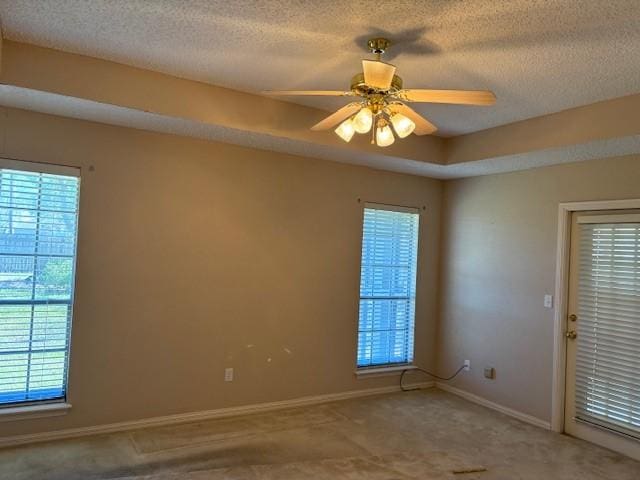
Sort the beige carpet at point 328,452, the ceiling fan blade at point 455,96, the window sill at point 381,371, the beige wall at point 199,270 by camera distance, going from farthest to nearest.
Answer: the window sill at point 381,371, the beige wall at point 199,270, the beige carpet at point 328,452, the ceiling fan blade at point 455,96

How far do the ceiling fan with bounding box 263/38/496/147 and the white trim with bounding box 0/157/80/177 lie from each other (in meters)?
1.84

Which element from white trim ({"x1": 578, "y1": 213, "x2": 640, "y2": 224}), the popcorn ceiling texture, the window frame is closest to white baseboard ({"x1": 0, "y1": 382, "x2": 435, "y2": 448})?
the window frame

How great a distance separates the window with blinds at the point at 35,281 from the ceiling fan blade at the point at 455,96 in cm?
256

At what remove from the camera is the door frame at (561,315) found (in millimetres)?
4203

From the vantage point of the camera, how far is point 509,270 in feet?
15.6

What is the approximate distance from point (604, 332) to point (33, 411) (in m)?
4.42

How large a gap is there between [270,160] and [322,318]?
160 centimetres

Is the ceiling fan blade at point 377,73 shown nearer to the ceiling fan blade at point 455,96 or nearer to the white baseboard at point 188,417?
the ceiling fan blade at point 455,96

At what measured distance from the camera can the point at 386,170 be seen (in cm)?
507

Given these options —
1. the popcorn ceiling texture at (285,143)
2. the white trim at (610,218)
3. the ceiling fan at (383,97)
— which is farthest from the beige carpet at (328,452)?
the popcorn ceiling texture at (285,143)

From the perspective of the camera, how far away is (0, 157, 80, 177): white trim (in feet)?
11.0

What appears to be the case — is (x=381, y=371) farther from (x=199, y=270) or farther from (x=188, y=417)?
(x=199, y=270)

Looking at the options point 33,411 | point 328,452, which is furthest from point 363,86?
point 33,411

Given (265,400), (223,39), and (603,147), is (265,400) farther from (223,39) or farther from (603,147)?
(603,147)
